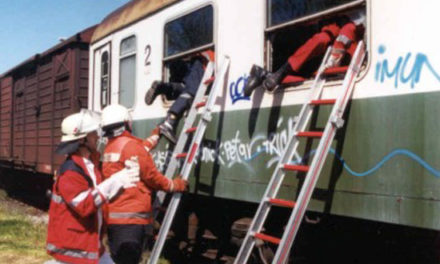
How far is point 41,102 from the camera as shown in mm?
12320

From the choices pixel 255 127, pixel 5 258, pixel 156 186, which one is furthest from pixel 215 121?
pixel 5 258

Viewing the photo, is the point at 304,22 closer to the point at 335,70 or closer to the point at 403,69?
the point at 335,70

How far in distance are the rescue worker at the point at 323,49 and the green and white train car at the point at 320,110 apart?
14 centimetres

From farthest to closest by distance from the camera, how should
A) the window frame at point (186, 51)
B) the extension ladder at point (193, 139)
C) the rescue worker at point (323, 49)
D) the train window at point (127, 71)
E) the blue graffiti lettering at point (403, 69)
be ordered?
the train window at point (127, 71), the window frame at point (186, 51), the extension ladder at point (193, 139), the rescue worker at point (323, 49), the blue graffiti lettering at point (403, 69)

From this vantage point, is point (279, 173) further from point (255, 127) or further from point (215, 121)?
point (215, 121)

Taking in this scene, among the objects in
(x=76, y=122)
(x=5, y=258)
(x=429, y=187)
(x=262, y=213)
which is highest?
(x=76, y=122)

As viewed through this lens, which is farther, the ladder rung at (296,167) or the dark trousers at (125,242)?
the dark trousers at (125,242)

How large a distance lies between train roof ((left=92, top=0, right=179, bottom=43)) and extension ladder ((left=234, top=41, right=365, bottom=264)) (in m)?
2.65

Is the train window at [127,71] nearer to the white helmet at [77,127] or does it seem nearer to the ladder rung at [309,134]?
the white helmet at [77,127]

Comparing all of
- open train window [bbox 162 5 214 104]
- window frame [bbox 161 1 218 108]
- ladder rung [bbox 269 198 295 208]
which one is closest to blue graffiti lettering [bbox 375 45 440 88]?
ladder rung [bbox 269 198 295 208]

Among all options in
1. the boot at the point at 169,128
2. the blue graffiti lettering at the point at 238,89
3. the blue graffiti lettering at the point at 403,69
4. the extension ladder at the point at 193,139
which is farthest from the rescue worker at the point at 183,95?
the blue graffiti lettering at the point at 403,69

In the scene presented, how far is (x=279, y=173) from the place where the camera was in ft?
13.4

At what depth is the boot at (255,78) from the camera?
452 cm

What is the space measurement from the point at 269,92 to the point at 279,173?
A: 823mm
